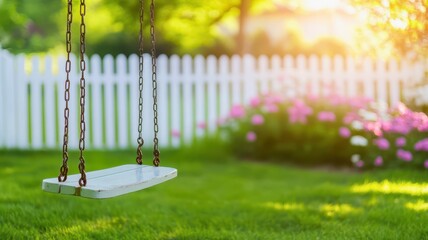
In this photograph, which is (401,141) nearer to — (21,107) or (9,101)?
(21,107)

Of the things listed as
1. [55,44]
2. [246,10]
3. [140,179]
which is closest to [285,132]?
[140,179]

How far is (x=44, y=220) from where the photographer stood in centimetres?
441

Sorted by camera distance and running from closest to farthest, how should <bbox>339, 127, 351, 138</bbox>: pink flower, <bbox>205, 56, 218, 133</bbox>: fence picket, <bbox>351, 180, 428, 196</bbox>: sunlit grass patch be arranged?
<bbox>351, 180, 428, 196</bbox>: sunlit grass patch
<bbox>339, 127, 351, 138</bbox>: pink flower
<bbox>205, 56, 218, 133</bbox>: fence picket

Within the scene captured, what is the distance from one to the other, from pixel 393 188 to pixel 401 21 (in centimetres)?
147

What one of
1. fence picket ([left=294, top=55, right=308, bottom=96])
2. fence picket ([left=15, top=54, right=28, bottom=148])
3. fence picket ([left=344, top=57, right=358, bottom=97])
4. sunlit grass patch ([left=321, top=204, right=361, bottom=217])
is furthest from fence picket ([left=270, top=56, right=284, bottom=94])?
sunlit grass patch ([left=321, top=204, right=361, bottom=217])

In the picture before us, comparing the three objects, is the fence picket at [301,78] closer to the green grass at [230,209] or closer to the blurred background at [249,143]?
the blurred background at [249,143]

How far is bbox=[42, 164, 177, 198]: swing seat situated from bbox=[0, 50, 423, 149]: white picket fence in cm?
501

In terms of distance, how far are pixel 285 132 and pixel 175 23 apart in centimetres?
800

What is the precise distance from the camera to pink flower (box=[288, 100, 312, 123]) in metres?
7.83

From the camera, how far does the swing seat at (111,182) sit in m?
3.11

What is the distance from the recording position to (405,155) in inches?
261

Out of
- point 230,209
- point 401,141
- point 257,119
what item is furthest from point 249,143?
point 230,209

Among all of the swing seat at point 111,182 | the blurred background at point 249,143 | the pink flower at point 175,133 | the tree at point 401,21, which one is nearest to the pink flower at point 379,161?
the blurred background at point 249,143

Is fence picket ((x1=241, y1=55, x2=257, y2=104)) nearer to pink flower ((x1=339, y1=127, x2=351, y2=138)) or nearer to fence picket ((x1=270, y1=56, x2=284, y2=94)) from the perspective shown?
fence picket ((x1=270, y1=56, x2=284, y2=94))
